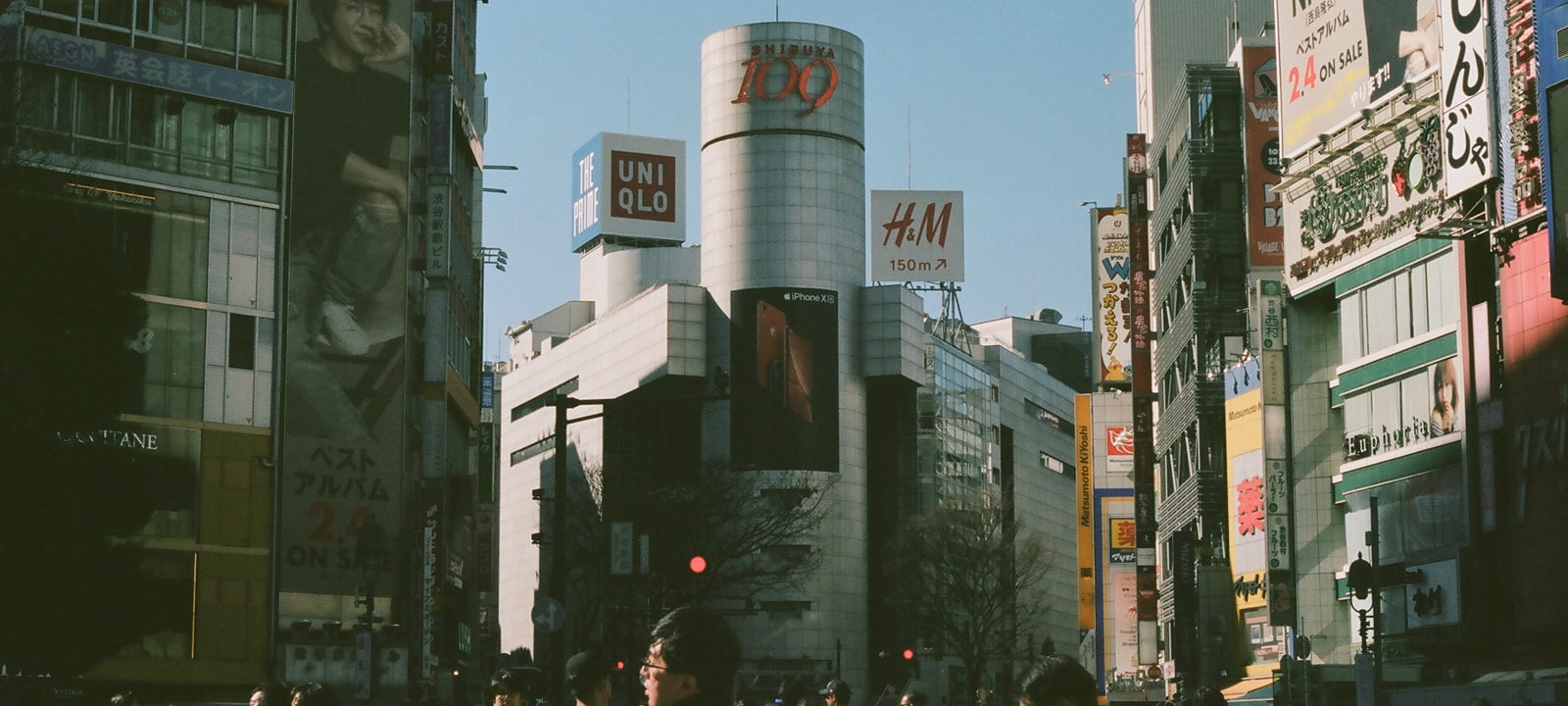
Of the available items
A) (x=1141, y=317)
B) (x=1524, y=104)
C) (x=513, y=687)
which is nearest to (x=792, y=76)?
(x=1141, y=317)

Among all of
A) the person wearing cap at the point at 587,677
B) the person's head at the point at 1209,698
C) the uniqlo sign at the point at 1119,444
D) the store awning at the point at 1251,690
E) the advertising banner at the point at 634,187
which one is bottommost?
Result: the store awning at the point at 1251,690

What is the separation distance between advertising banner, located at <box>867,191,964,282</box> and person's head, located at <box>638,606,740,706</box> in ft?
445

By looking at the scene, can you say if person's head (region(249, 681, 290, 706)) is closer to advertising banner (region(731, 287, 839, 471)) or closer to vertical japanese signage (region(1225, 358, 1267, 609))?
vertical japanese signage (region(1225, 358, 1267, 609))

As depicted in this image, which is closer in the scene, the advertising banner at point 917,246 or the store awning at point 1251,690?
the store awning at point 1251,690

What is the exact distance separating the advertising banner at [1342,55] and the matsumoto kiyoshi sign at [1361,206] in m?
1.46

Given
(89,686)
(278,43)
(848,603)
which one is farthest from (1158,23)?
(89,686)

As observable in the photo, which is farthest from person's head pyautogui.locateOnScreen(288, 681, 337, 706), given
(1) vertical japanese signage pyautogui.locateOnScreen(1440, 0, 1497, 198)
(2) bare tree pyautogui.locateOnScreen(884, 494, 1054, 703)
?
(2) bare tree pyautogui.locateOnScreen(884, 494, 1054, 703)

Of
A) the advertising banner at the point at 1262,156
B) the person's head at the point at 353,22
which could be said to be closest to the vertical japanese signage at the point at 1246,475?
the advertising banner at the point at 1262,156

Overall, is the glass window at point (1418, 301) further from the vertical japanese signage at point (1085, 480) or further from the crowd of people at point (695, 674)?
the vertical japanese signage at point (1085, 480)

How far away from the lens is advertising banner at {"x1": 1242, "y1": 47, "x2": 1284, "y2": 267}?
70875 millimetres

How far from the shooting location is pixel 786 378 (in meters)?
131

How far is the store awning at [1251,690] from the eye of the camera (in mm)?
64312

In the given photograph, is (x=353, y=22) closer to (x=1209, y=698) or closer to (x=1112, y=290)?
(x=1112, y=290)

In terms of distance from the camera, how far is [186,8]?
5809 centimetres
